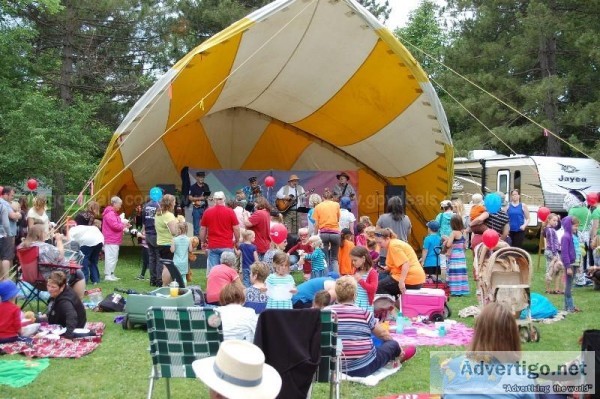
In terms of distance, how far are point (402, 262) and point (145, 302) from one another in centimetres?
248

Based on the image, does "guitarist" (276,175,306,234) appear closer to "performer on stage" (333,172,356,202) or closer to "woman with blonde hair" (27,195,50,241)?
"performer on stage" (333,172,356,202)

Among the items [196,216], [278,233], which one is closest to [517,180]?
[196,216]

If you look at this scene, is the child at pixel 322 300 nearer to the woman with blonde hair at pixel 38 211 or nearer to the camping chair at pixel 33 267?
the camping chair at pixel 33 267

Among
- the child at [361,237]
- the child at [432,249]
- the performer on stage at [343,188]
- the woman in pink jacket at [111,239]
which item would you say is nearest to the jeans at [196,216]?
the performer on stage at [343,188]

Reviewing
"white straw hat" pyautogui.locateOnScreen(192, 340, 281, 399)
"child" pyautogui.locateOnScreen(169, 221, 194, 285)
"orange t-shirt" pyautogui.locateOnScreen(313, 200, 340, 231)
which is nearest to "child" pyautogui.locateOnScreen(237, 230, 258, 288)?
"child" pyautogui.locateOnScreen(169, 221, 194, 285)

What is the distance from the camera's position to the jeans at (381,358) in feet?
15.9

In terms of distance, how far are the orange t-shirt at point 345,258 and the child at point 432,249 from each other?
0.92 m

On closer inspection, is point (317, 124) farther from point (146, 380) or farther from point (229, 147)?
point (146, 380)

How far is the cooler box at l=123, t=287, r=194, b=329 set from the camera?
604cm

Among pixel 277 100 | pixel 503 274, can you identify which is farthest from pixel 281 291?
pixel 277 100

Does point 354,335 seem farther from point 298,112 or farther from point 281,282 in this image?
point 298,112

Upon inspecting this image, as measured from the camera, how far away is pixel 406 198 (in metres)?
13.3

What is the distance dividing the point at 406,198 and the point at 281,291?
777cm

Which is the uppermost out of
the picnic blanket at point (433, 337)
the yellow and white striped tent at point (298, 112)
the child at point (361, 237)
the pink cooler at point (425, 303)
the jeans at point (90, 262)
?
the yellow and white striped tent at point (298, 112)
